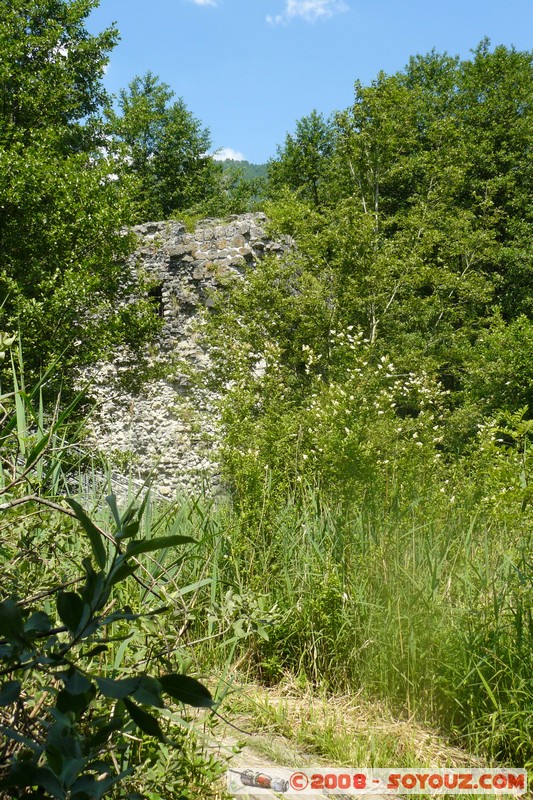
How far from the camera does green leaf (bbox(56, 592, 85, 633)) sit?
735 mm

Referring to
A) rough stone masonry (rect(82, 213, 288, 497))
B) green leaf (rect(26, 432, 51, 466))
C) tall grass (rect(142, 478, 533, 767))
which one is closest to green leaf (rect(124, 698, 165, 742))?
green leaf (rect(26, 432, 51, 466))

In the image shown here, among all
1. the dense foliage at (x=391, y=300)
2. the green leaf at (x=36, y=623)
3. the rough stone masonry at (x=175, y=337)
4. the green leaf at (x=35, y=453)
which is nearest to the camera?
the green leaf at (x=36, y=623)

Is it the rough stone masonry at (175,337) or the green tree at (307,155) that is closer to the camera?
the rough stone masonry at (175,337)

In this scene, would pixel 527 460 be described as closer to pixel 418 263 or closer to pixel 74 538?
pixel 74 538

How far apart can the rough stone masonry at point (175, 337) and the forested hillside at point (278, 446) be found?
14.7 inches

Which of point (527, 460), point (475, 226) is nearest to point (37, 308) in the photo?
point (527, 460)

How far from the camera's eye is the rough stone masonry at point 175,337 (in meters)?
10.8

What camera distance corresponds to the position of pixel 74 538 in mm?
2184

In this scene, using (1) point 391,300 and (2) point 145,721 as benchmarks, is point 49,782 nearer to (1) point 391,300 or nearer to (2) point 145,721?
(2) point 145,721

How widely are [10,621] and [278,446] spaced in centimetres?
369

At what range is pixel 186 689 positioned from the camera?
75cm

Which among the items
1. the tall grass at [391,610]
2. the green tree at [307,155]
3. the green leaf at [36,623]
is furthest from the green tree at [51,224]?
the green tree at [307,155]

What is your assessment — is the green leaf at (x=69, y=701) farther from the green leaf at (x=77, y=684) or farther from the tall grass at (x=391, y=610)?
the tall grass at (x=391, y=610)

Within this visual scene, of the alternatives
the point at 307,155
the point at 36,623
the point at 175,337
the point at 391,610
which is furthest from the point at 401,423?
the point at 307,155
